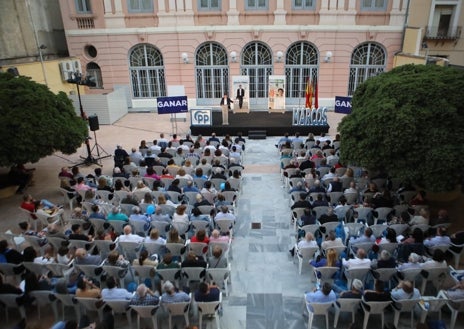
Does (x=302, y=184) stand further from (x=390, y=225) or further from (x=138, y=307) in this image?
(x=138, y=307)

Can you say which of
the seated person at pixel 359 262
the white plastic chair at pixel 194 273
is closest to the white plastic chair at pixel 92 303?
the white plastic chair at pixel 194 273

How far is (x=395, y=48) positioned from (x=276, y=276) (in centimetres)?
1802

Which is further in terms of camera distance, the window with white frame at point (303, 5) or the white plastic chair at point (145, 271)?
the window with white frame at point (303, 5)

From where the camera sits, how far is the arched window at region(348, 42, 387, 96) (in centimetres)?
2130

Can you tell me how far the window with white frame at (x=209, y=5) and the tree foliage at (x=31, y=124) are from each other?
1171 cm

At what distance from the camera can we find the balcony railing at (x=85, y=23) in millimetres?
21109

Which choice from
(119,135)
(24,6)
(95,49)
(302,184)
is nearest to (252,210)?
(302,184)

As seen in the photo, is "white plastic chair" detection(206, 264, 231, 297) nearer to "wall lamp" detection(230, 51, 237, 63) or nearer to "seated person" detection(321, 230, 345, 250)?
"seated person" detection(321, 230, 345, 250)

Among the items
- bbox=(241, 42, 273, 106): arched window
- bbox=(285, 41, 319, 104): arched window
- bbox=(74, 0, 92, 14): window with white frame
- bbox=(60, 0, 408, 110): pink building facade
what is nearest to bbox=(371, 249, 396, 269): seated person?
bbox=(60, 0, 408, 110): pink building facade

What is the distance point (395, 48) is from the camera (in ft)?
68.6

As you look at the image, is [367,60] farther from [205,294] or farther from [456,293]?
[205,294]

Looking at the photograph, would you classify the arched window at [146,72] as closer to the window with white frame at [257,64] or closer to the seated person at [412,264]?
the window with white frame at [257,64]

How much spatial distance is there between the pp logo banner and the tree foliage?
6.33m

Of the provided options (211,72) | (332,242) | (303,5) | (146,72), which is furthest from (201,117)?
(332,242)
